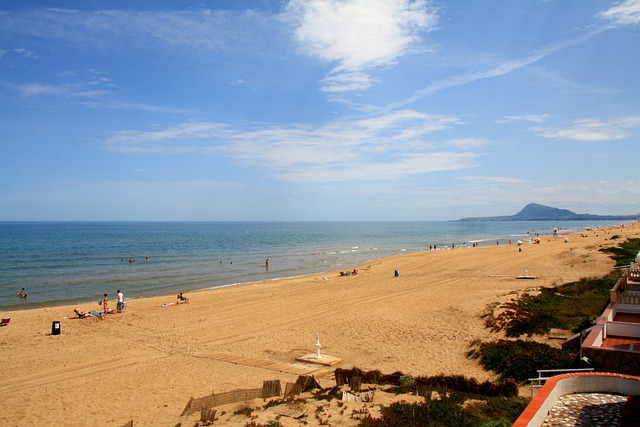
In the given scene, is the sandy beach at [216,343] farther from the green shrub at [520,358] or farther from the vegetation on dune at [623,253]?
the vegetation on dune at [623,253]

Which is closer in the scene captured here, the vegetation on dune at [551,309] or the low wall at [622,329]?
the low wall at [622,329]

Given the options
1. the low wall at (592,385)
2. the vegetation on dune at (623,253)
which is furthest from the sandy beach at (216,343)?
the low wall at (592,385)

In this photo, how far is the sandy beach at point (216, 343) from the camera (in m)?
12.4

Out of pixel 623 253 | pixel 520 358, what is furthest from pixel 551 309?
pixel 623 253

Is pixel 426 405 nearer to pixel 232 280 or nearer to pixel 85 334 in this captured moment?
pixel 85 334

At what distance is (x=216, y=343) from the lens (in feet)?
58.2

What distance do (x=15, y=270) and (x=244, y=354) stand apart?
39.1 m

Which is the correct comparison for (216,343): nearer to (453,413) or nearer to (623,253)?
(453,413)

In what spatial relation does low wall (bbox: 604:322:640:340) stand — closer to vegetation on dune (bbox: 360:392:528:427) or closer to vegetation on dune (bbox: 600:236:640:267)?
vegetation on dune (bbox: 360:392:528:427)

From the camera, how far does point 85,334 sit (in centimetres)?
1991

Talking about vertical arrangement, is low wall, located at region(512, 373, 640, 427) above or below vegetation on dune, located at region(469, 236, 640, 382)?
above

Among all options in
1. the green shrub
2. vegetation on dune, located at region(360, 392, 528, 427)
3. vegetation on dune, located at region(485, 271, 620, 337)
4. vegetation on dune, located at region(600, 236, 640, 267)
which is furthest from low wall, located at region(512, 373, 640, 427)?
vegetation on dune, located at region(600, 236, 640, 267)

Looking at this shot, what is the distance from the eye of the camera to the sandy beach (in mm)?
12383

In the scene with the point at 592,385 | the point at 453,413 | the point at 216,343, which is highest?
the point at 592,385
